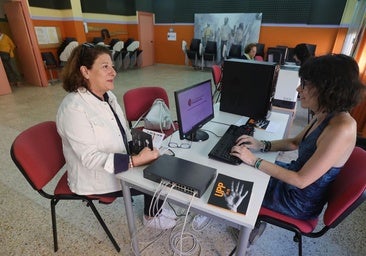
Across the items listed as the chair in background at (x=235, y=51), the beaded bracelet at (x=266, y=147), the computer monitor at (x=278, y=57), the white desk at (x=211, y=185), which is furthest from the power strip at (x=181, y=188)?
the chair in background at (x=235, y=51)

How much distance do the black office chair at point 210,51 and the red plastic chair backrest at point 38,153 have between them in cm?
733

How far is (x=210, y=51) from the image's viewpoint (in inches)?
315

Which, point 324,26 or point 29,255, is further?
point 324,26

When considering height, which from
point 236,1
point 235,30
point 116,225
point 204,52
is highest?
point 236,1

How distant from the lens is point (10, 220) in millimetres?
1711

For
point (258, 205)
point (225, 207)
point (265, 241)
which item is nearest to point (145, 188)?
point (225, 207)

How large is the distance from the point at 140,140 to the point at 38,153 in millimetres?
606

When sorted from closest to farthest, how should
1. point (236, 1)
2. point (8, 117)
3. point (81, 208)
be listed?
point (81, 208), point (8, 117), point (236, 1)

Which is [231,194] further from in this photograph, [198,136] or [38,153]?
[38,153]

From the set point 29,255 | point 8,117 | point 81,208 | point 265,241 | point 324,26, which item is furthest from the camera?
point 324,26

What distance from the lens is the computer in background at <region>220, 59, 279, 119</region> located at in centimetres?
174

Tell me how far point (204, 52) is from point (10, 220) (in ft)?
25.2

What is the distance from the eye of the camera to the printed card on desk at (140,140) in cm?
121

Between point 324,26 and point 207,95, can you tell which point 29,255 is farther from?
point 324,26
